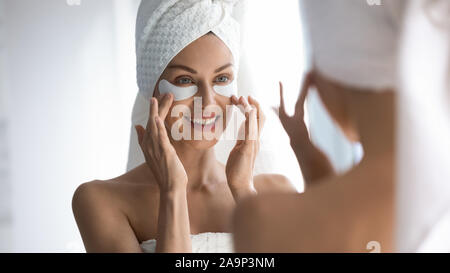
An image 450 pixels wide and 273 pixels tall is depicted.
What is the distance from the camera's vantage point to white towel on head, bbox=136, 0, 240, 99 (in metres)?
0.97

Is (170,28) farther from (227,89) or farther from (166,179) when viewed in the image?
(166,179)

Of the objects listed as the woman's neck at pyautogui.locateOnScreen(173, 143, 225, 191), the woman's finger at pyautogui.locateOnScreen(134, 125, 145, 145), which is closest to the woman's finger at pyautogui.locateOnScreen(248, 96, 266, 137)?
the woman's neck at pyautogui.locateOnScreen(173, 143, 225, 191)

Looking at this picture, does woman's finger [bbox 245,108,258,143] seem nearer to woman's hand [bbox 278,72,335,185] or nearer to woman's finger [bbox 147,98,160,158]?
woman's hand [bbox 278,72,335,185]

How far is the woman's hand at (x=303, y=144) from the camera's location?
889mm

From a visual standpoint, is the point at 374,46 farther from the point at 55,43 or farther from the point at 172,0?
the point at 55,43

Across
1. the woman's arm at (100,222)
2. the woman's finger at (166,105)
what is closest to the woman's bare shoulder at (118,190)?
the woman's arm at (100,222)

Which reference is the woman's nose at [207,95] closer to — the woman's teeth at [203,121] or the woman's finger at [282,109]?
the woman's teeth at [203,121]

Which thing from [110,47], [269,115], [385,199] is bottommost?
[385,199]

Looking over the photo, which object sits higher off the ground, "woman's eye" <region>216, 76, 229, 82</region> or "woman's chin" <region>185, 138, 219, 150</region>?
"woman's eye" <region>216, 76, 229, 82</region>

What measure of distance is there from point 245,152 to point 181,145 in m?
0.12

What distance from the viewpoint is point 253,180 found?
100cm

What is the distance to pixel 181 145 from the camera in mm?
997
